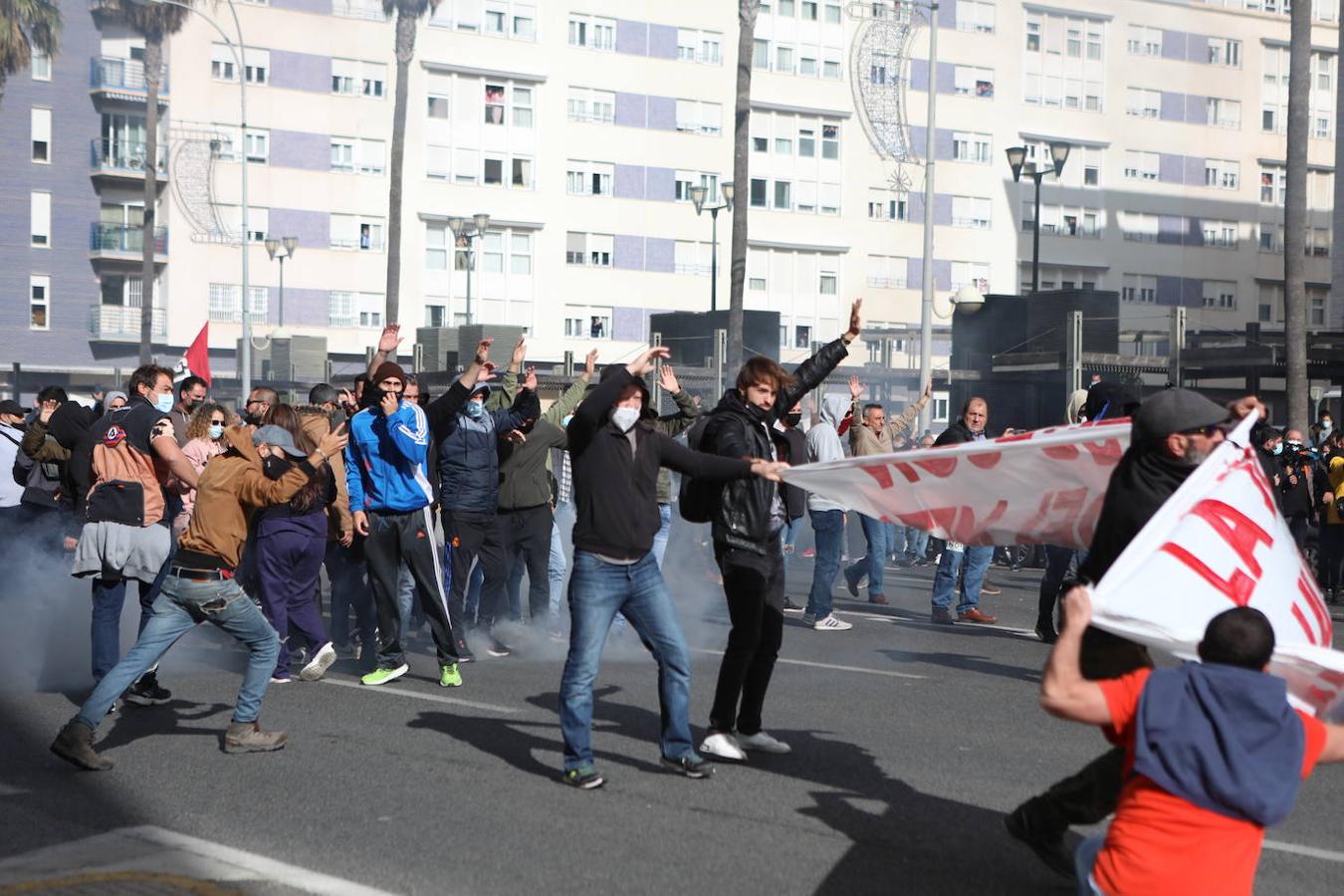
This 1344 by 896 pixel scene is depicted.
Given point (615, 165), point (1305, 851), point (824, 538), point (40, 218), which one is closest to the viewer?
point (1305, 851)

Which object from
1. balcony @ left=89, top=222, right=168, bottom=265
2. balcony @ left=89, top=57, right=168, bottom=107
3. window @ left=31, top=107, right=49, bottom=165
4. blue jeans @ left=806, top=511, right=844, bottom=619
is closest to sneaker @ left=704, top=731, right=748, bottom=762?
blue jeans @ left=806, top=511, right=844, bottom=619

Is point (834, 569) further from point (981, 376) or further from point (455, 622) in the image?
point (981, 376)

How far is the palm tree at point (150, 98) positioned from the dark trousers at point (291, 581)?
126 ft

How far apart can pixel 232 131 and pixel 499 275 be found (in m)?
9.52

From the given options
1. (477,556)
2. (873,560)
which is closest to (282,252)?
(873,560)

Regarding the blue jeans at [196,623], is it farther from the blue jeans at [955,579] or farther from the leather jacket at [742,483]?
the blue jeans at [955,579]

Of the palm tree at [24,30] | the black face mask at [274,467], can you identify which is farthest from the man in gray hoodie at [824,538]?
the palm tree at [24,30]

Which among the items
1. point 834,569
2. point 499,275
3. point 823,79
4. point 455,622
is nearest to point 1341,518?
point 834,569

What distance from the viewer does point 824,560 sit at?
13383mm

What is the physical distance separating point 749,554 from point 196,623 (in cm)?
263

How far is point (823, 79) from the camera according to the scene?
58594 millimetres

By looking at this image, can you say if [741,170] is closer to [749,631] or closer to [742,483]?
[742,483]

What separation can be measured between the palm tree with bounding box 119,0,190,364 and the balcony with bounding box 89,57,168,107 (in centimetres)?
244

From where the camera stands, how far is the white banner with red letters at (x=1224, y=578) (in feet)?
15.4
